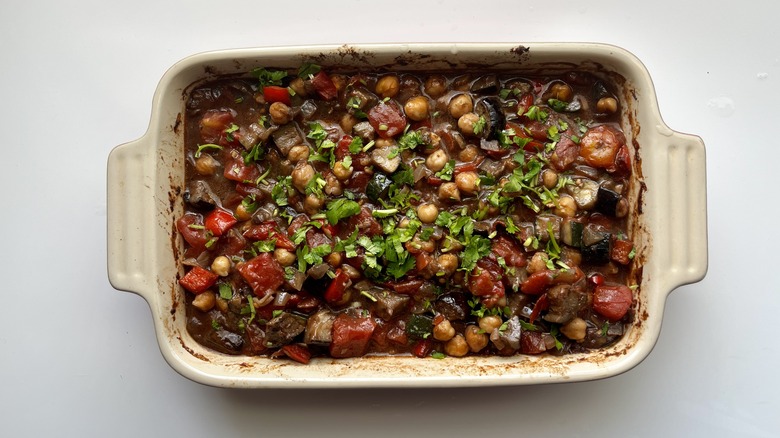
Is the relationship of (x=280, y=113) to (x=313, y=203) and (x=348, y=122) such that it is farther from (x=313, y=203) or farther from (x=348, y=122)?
(x=313, y=203)

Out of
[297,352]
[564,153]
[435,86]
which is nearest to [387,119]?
[435,86]

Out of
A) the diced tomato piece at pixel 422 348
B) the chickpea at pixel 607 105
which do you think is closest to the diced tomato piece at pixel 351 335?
the diced tomato piece at pixel 422 348

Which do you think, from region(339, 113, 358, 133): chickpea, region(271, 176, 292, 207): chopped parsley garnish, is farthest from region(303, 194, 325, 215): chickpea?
region(339, 113, 358, 133): chickpea

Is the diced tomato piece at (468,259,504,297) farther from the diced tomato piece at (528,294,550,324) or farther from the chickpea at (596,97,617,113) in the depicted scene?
the chickpea at (596,97,617,113)

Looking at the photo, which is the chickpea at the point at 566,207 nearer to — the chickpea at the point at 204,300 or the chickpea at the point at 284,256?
the chickpea at the point at 284,256

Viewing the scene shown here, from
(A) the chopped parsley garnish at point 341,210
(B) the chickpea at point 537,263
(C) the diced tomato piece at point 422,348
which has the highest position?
(A) the chopped parsley garnish at point 341,210
